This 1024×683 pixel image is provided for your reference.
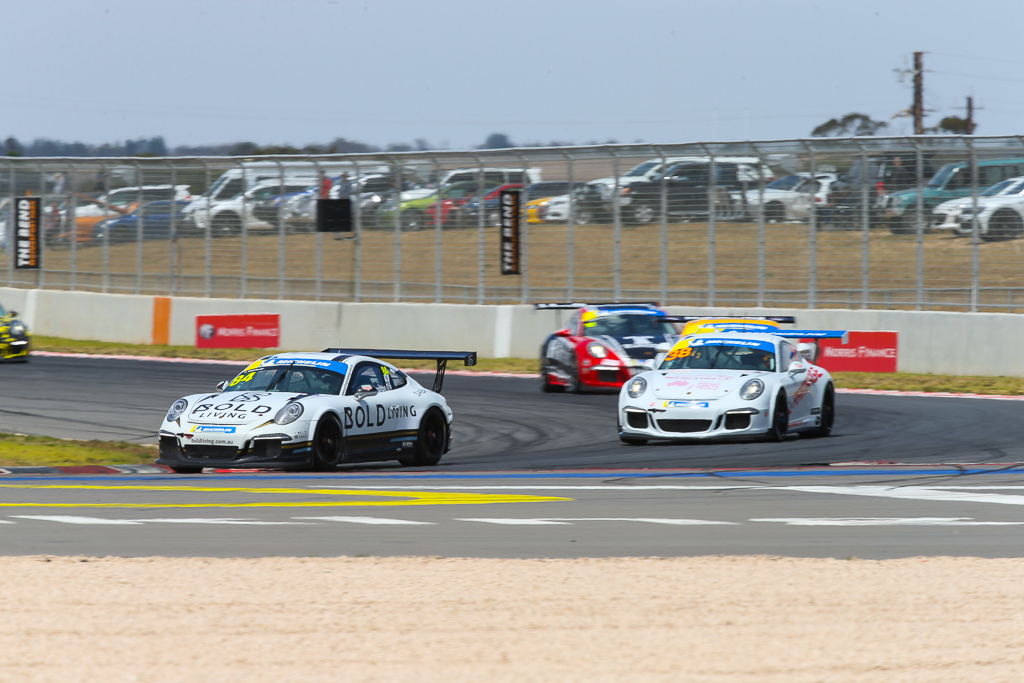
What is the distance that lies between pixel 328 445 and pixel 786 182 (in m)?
15.9

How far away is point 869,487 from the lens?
39.7ft

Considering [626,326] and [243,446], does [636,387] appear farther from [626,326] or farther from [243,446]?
[626,326]

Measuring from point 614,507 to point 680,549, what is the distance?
215 centimetres

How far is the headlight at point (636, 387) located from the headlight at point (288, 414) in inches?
152

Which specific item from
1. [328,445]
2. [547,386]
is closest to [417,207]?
[547,386]

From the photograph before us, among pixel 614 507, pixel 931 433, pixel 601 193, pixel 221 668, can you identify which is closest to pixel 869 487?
pixel 614 507

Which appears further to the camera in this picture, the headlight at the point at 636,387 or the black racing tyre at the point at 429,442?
the headlight at the point at 636,387

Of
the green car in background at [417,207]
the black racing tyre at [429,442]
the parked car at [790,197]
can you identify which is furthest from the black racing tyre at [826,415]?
the green car in background at [417,207]

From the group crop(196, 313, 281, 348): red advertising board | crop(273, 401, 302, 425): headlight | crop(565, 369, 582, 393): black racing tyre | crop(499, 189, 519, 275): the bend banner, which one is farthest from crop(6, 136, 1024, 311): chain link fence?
crop(273, 401, 302, 425): headlight

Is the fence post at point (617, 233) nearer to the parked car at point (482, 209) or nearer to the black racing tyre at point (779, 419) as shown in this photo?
the parked car at point (482, 209)

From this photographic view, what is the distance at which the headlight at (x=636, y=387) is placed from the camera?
15844 mm

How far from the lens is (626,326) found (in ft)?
73.4

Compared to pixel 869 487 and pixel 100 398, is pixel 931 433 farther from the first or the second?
A: pixel 100 398

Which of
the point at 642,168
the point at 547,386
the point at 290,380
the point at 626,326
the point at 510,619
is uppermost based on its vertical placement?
the point at 642,168
